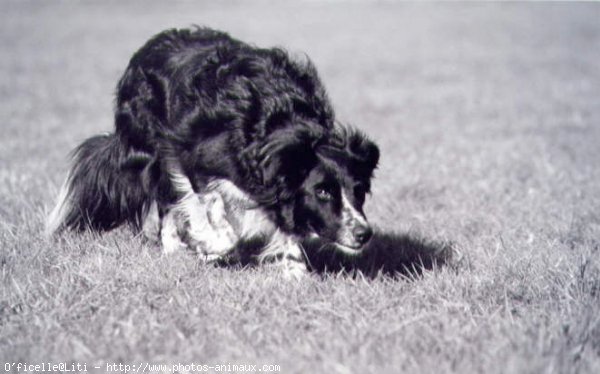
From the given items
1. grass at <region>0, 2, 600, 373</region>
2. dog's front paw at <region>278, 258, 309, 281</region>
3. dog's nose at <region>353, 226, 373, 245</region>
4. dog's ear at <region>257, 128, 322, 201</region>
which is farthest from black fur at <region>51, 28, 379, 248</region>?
grass at <region>0, 2, 600, 373</region>

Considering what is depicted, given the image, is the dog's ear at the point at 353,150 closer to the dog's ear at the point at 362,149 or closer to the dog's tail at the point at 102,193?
the dog's ear at the point at 362,149

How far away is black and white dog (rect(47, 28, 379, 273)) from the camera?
368 centimetres

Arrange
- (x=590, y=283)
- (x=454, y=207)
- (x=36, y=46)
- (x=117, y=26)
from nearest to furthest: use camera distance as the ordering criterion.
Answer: (x=590, y=283)
(x=454, y=207)
(x=36, y=46)
(x=117, y=26)

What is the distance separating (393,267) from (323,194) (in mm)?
878

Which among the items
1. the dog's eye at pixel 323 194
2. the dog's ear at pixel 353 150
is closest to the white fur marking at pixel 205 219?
the dog's eye at pixel 323 194

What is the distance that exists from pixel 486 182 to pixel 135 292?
12.6ft

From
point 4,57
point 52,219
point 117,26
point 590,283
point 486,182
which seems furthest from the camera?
point 117,26

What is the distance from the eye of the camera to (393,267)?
4.22 meters

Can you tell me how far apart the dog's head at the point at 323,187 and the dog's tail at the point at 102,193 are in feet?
3.98

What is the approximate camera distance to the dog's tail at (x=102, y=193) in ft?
14.5

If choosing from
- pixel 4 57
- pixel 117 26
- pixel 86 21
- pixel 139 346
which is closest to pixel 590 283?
pixel 139 346

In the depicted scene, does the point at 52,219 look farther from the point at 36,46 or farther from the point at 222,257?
the point at 36,46

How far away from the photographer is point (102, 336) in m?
3.08

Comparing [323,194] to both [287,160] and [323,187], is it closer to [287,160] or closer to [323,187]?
[323,187]
